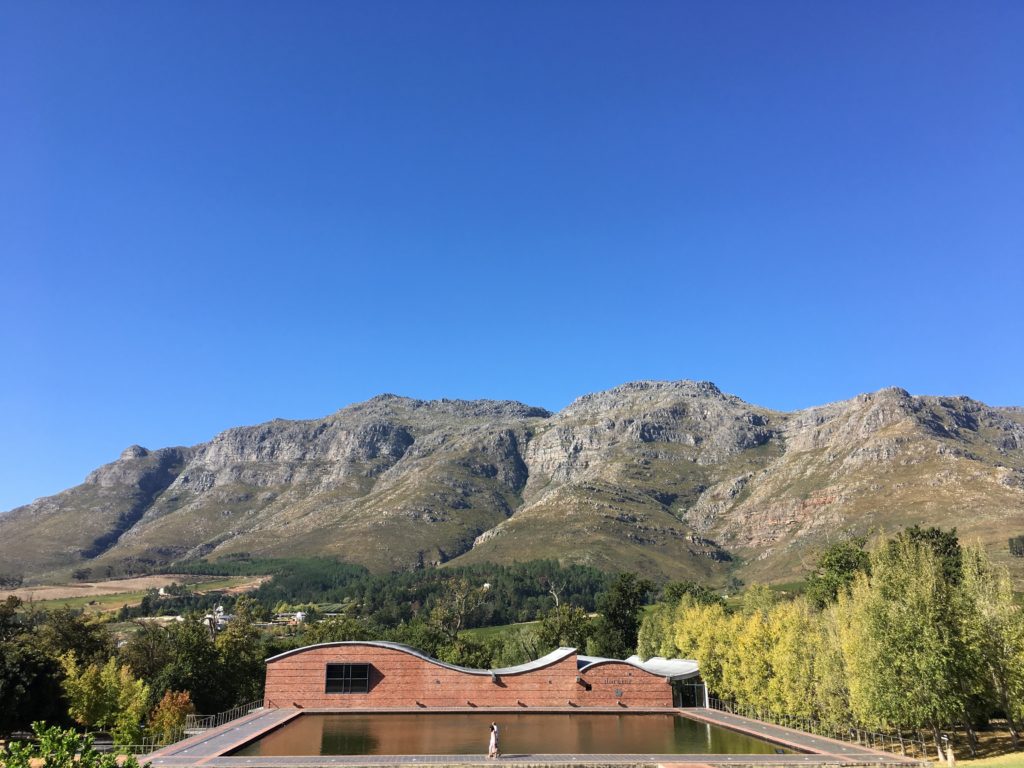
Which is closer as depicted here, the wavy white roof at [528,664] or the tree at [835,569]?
the wavy white roof at [528,664]

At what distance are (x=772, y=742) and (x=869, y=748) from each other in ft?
16.4

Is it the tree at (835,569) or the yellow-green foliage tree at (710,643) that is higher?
the tree at (835,569)

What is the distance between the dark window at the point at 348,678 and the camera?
2231 inches

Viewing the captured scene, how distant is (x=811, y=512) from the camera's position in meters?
199

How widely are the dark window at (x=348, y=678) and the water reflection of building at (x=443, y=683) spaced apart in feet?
0.25

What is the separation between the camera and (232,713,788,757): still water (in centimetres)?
3662

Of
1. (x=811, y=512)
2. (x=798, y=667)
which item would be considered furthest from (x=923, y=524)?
(x=798, y=667)

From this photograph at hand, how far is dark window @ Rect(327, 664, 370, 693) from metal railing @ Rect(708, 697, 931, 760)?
31079 millimetres

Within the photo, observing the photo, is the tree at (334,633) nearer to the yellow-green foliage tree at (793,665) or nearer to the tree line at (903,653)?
the tree line at (903,653)

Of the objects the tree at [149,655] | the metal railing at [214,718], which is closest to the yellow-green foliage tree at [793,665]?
the metal railing at [214,718]

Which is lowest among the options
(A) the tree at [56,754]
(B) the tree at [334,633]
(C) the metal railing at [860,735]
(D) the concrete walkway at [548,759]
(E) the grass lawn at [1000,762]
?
(C) the metal railing at [860,735]

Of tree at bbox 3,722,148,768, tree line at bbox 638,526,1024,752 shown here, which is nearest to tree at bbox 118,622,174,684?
tree line at bbox 638,526,1024,752

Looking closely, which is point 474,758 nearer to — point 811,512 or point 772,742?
point 772,742

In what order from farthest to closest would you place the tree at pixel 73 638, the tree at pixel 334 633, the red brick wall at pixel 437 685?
the tree at pixel 334 633, the tree at pixel 73 638, the red brick wall at pixel 437 685
